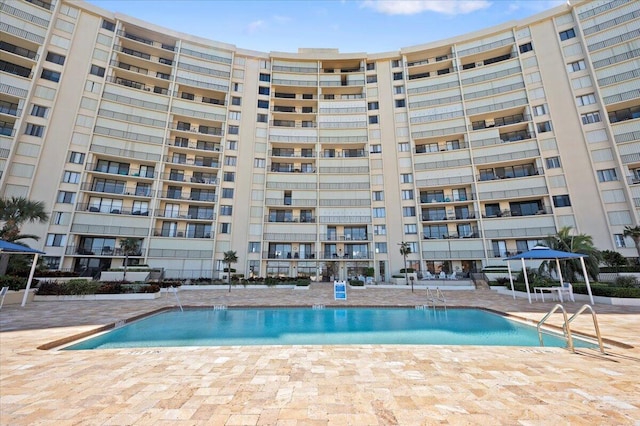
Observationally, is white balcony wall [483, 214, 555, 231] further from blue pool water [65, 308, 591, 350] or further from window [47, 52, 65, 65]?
window [47, 52, 65, 65]

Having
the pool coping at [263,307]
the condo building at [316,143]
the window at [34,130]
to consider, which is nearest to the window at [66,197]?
the condo building at [316,143]

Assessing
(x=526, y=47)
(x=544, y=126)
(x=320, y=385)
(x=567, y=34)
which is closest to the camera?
(x=320, y=385)

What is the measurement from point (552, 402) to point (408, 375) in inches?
88.7

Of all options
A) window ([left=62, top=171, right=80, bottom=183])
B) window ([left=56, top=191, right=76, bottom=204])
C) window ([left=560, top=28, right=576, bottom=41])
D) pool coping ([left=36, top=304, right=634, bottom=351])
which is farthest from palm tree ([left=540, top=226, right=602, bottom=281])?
window ([left=62, top=171, right=80, bottom=183])

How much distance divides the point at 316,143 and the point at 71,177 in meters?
29.5

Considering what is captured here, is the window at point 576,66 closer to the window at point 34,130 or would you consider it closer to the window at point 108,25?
the window at point 108,25

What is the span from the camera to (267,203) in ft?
117

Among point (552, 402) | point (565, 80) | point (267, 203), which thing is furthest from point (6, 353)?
point (565, 80)

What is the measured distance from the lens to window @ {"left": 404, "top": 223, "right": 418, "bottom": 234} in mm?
34375

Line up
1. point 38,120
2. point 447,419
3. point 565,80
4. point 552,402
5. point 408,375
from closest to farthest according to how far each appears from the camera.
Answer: point 447,419, point 552,402, point 408,375, point 38,120, point 565,80

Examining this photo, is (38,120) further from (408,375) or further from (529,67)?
(529,67)

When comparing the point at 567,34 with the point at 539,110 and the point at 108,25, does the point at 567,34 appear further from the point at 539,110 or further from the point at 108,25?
the point at 108,25

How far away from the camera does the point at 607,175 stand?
2792cm

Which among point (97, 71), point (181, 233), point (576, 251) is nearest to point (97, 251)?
point (181, 233)
